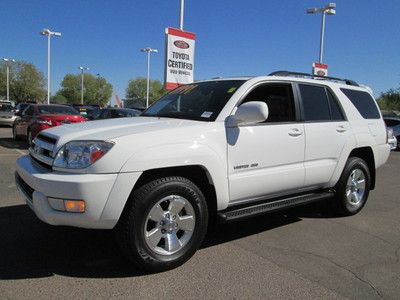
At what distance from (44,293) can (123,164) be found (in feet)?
3.92

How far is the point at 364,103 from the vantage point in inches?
264

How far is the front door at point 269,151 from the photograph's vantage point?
4590 millimetres

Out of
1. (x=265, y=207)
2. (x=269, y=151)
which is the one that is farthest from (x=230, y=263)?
(x=269, y=151)

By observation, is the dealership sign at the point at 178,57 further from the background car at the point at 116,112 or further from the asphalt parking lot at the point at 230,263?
the asphalt parking lot at the point at 230,263

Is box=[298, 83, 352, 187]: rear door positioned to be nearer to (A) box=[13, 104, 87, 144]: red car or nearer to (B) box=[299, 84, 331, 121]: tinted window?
(B) box=[299, 84, 331, 121]: tinted window

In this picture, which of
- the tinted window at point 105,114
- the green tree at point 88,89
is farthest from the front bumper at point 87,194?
the green tree at point 88,89

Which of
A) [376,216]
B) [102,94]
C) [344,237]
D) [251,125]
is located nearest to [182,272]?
[251,125]

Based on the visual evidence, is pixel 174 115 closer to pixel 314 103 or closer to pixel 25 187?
pixel 25 187

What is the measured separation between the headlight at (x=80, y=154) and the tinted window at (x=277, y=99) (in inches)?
76.7

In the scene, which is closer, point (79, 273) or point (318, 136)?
point (79, 273)

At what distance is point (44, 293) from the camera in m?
3.58

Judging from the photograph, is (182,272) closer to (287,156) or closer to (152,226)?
(152,226)

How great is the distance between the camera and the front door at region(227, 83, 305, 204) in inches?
181

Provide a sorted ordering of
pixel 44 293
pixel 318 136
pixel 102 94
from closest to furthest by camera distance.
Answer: pixel 44 293
pixel 318 136
pixel 102 94
